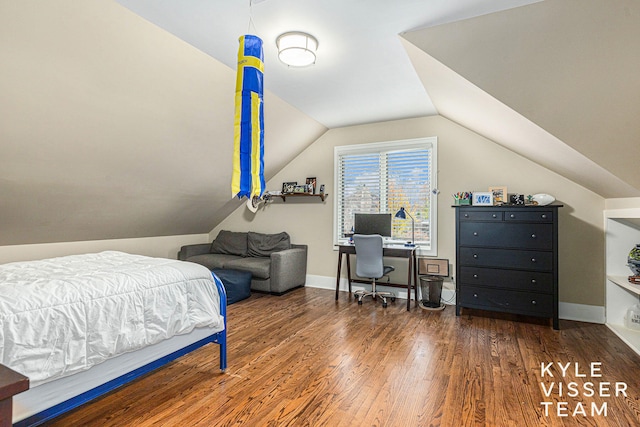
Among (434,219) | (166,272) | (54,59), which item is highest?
(54,59)

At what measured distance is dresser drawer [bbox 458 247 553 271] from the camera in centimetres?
346

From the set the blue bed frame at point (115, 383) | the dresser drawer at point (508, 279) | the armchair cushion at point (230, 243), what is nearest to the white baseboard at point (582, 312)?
the dresser drawer at point (508, 279)

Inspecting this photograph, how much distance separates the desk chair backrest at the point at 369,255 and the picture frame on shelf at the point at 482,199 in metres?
1.22

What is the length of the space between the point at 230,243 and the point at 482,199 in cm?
389

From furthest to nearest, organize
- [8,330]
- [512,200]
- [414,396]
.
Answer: [512,200] → [414,396] → [8,330]

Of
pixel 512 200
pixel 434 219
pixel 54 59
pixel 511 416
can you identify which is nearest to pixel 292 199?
pixel 434 219

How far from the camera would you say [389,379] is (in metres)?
2.37

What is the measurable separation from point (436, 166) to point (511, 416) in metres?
3.18

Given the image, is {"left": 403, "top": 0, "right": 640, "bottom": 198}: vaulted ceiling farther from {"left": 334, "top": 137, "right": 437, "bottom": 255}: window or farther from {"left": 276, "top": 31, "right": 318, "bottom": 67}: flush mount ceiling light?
{"left": 334, "top": 137, "right": 437, "bottom": 255}: window

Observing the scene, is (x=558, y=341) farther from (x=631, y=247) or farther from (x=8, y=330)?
(x=8, y=330)

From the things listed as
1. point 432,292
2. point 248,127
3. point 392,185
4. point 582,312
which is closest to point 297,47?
point 248,127

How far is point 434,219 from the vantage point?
4508mm

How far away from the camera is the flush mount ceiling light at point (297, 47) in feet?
8.46

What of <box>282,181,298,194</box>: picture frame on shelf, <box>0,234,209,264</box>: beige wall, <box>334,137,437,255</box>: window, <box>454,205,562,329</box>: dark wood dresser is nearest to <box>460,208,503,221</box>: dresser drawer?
<box>454,205,562,329</box>: dark wood dresser
